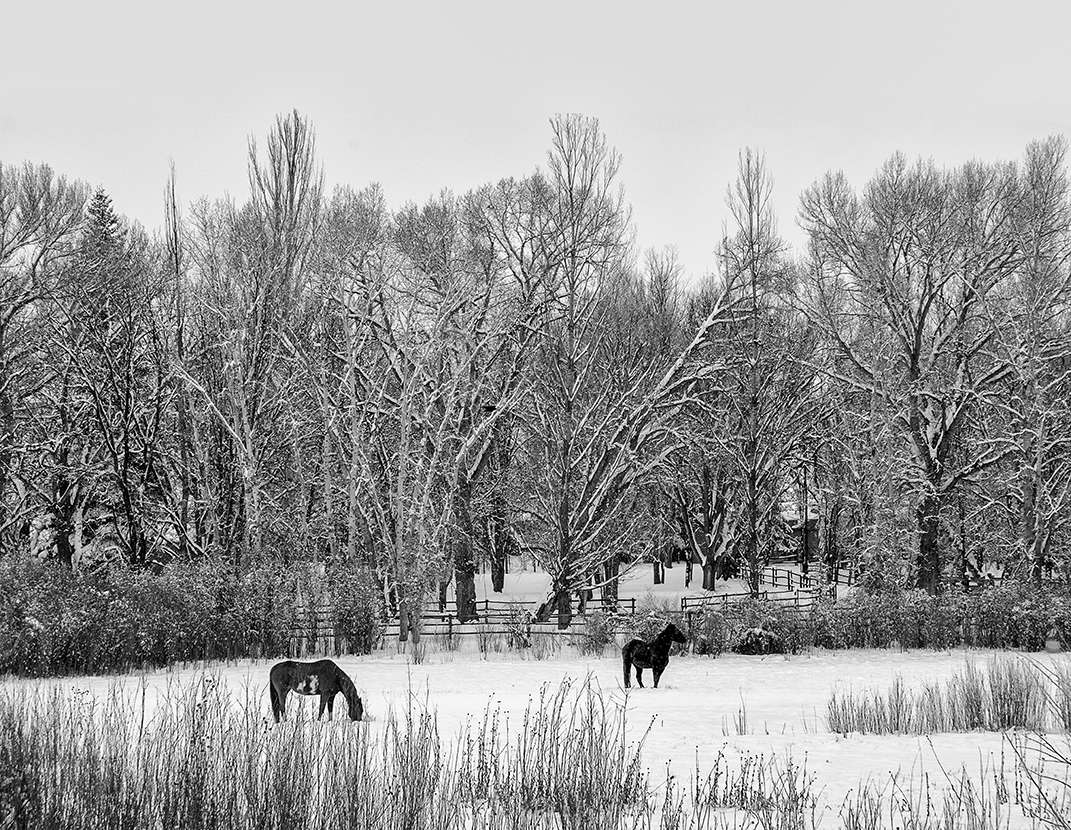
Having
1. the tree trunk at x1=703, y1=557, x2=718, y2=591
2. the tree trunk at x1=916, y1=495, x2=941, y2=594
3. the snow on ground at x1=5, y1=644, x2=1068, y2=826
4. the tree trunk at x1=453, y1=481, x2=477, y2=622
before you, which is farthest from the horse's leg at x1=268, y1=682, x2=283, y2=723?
the tree trunk at x1=703, y1=557, x2=718, y2=591

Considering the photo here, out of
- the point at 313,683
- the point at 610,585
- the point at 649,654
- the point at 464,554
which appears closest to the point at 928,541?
the point at 610,585

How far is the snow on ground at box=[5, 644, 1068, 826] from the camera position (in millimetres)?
9375

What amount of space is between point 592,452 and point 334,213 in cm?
999

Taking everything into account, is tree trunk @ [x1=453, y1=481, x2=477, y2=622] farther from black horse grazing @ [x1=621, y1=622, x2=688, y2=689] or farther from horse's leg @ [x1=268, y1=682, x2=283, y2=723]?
horse's leg @ [x1=268, y1=682, x2=283, y2=723]

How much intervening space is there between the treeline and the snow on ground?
12.5 ft

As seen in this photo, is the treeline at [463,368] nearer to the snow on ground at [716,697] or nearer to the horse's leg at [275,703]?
→ the snow on ground at [716,697]

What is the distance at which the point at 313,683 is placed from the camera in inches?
450

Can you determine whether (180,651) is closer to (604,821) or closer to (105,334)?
(105,334)

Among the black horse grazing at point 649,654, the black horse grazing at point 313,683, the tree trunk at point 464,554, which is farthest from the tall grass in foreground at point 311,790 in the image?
the tree trunk at point 464,554

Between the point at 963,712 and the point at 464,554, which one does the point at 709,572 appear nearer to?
the point at 464,554

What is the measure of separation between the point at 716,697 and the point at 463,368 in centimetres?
1321

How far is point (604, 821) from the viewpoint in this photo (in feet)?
19.7

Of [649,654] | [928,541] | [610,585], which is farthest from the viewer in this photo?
[610,585]

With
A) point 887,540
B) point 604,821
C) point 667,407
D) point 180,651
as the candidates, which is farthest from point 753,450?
point 604,821
